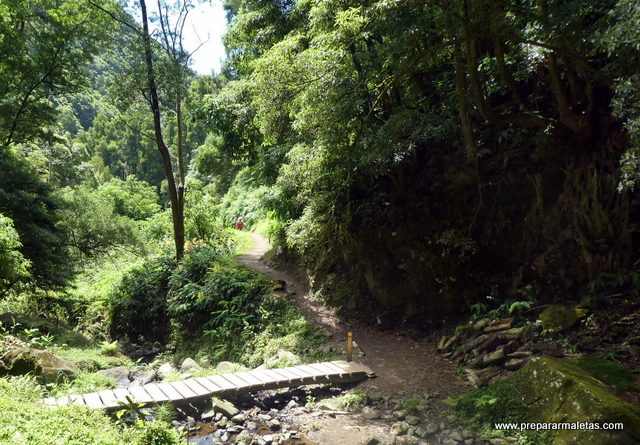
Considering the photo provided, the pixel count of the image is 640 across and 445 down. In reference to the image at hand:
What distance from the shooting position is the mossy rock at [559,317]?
20.1 ft

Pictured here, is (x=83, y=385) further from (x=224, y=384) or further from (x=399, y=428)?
(x=399, y=428)

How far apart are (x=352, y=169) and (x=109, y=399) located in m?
5.82

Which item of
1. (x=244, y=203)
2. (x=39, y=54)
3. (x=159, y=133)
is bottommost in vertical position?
(x=244, y=203)

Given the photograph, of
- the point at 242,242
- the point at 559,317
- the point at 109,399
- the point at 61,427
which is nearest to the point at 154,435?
the point at 61,427

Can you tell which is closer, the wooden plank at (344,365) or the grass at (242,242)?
the wooden plank at (344,365)

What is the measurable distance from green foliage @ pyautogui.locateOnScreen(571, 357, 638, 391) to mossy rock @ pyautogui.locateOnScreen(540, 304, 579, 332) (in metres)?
0.87

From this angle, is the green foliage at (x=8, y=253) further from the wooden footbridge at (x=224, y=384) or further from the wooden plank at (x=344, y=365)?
the wooden plank at (x=344, y=365)

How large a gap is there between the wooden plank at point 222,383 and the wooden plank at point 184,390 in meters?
0.45

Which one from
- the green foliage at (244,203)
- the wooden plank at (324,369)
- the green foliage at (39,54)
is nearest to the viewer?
the wooden plank at (324,369)

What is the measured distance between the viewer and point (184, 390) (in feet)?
19.6

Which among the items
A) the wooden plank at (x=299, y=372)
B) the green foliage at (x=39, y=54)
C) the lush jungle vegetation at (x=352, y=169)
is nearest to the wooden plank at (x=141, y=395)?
the lush jungle vegetation at (x=352, y=169)

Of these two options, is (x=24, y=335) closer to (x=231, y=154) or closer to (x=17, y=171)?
(x=17, y=171)

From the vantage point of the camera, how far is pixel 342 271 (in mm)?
10328

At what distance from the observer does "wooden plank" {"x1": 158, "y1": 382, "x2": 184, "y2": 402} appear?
568 cm
